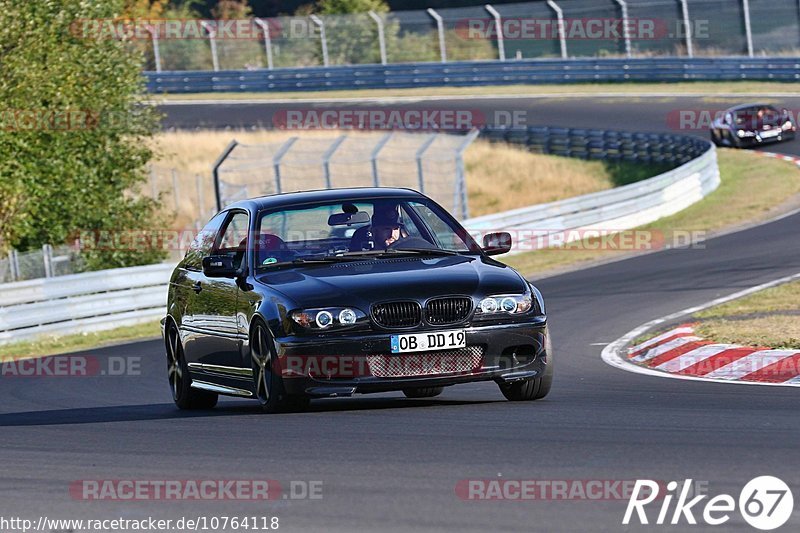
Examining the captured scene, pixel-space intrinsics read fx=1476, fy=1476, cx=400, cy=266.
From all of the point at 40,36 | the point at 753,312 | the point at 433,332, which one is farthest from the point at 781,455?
the point at 40,36

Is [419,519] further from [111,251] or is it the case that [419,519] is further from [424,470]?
[111,251]

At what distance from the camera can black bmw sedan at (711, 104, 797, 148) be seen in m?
37.9

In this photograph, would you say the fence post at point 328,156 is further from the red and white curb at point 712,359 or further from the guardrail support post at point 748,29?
the guardrail support post at point 748,29

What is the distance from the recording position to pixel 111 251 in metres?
28.2

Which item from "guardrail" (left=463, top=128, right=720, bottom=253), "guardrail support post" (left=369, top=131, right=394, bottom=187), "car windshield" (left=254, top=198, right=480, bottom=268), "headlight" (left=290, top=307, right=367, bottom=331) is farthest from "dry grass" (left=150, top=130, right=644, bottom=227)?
"headlight" (left=290, top=307, right=367, bottom=331)

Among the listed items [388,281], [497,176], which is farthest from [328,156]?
[388,281]

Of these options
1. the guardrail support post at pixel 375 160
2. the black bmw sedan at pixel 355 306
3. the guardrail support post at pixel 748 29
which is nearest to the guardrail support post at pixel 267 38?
the guardrail support post at pixel 748 29

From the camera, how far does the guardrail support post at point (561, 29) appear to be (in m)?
53.4

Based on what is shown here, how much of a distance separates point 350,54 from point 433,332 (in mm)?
51414

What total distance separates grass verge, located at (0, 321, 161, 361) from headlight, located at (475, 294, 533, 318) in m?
12.3

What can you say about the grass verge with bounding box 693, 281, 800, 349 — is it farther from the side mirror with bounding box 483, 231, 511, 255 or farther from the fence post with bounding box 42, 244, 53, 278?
the fence post with bounding box 42, 244, 53, 278

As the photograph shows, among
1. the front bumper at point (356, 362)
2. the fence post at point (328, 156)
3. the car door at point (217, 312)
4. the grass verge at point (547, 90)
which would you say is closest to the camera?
the front bumper at point (356, 362)

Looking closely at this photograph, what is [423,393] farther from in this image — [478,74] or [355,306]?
[478,74]

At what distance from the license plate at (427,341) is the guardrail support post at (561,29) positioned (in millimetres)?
45791
